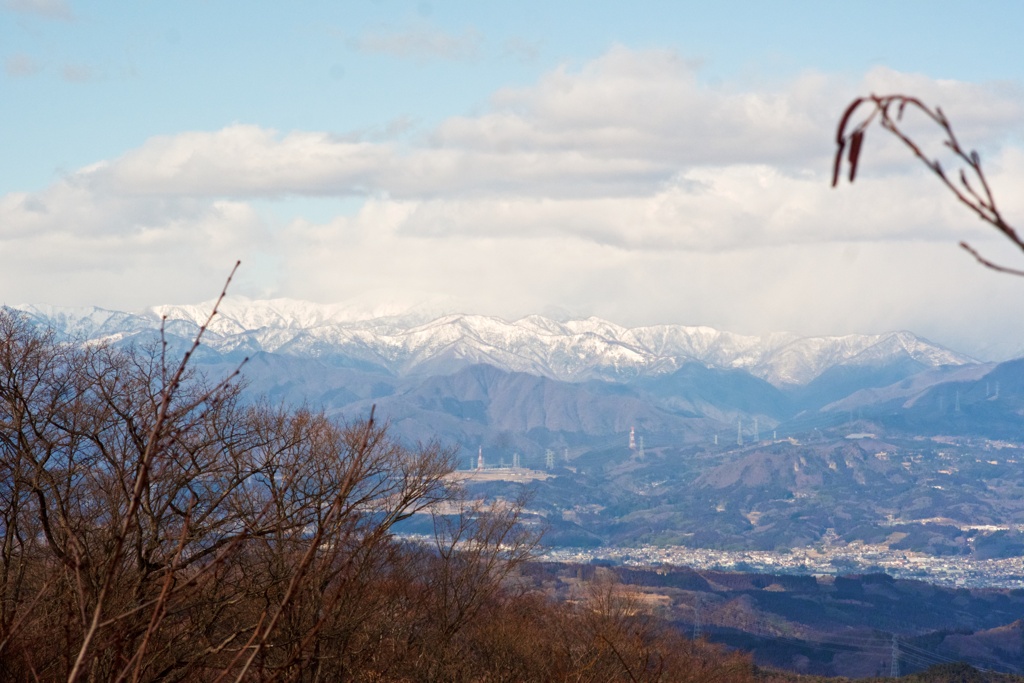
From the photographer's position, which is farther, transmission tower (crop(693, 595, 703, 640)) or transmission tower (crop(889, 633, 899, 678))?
transmission tower (crop(693, 595, 703, 640))

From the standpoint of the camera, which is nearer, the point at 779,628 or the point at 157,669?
the point at 157,669

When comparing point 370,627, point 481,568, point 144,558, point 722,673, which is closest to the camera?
point 144,558

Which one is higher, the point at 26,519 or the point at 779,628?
the point at 26,519

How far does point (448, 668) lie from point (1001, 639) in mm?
160549

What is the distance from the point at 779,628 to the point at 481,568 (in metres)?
146

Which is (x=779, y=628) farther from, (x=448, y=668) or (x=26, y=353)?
(x=26, y=353)

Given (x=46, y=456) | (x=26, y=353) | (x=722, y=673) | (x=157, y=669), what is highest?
(x=26, y=353)

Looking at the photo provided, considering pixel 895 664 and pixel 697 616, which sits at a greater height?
pixel 697 616

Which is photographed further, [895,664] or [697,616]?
[697,616]

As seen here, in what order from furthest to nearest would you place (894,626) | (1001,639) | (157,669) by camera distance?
(894,626)
(1001,639)
(157,669)

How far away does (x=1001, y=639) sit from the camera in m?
170

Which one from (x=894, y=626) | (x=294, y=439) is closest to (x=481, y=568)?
(x=294, y=439)

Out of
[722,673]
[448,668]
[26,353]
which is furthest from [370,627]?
[722,673]

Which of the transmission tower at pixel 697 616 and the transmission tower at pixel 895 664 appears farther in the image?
the transmission tower at pixel 697 616
